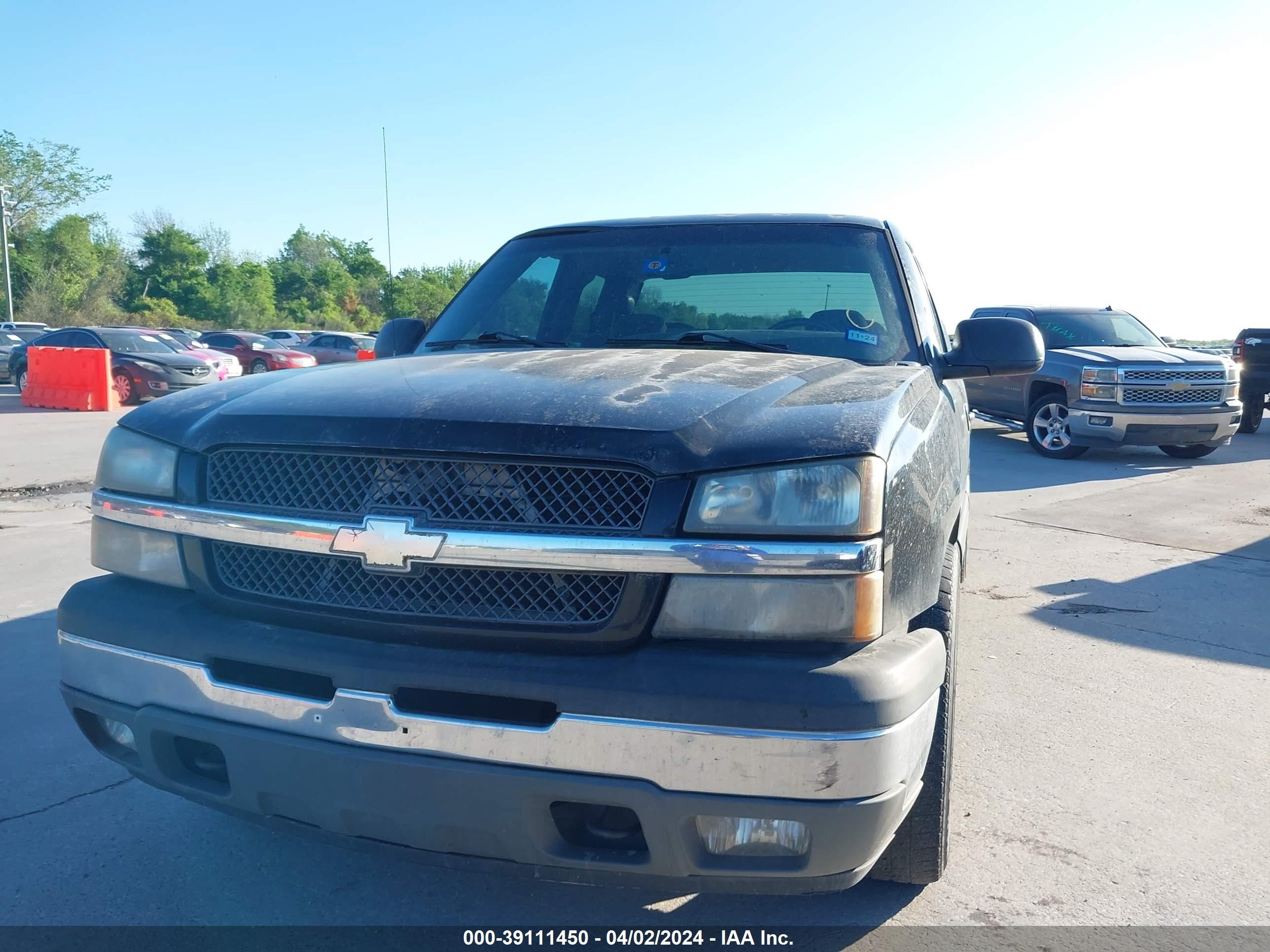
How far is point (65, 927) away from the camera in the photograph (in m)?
2.30

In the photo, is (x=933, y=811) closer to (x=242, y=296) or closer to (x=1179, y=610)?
(x=1179, y=610)

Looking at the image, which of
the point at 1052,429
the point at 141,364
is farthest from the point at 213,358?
the point at 1052,429

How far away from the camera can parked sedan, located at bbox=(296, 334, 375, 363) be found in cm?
2836

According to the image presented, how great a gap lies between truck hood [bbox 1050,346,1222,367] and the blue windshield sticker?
29.5 ft

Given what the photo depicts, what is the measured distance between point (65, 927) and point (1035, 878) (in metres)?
2.37

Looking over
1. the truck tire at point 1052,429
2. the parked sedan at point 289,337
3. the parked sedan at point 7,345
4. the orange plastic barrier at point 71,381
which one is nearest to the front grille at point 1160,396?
the truck tire at point 1052,429

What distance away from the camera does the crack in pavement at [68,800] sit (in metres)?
2.81

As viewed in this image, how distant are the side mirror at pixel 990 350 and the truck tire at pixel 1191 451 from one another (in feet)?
32.7

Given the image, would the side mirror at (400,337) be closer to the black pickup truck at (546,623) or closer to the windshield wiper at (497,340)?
the windshield wiper at (497,340)

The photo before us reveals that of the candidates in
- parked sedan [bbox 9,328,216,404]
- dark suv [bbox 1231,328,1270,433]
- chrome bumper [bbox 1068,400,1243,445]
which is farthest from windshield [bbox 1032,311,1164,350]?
parked sedan [bbox 9,328,216,404]

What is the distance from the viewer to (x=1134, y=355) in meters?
11.1

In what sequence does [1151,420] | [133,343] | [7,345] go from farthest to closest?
[7,345]
[133,343]
[1151,420]

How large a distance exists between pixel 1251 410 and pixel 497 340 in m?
14.8

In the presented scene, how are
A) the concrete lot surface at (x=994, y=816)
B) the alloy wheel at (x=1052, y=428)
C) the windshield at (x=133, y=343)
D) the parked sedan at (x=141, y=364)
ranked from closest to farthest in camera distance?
the concrete lot surface at (x=994, y=816)
the alloy wheel at (x=1052, y=428)
the parked sedan at (x=141, y=364)
the windshield at (x=133, y=343)
